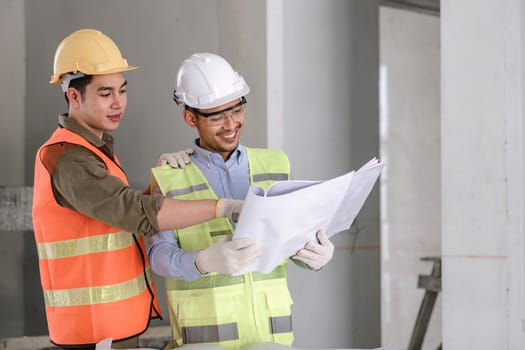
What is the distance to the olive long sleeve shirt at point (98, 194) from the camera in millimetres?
2447

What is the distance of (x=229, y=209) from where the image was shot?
A: 2.45 meters

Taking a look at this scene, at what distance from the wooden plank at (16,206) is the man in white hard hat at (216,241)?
250cm

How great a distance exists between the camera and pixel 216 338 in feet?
8.57

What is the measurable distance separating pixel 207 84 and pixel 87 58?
1.60 ft

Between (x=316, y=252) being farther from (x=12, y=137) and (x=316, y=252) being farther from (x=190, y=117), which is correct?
(x=12, y=137)

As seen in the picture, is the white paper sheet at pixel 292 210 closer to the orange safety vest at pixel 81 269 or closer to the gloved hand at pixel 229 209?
the gloved hand at pixel 229 209

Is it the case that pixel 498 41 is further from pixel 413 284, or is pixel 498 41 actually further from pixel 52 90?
pixel 413 284

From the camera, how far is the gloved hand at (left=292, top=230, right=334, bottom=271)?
8.32 feet

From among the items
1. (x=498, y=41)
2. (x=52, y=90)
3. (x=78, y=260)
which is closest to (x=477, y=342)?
(x=498, y=41)

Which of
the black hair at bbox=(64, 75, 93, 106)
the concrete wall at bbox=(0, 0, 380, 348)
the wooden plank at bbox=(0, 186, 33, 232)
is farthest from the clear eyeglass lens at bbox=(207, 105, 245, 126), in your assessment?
the wooden plank at bbox=(0, 186, 33, 232)

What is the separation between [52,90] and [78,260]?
3.34 meters

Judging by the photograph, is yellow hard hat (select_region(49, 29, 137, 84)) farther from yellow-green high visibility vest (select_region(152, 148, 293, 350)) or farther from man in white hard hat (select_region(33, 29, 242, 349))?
yellow-green high visibility vest (select_region(152, 148, 293, 350))

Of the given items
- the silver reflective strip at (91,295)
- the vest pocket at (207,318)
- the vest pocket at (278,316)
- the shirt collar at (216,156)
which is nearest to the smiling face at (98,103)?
the shirt collar at (216,156)

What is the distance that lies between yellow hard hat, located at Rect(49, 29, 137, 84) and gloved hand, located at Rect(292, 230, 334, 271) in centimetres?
100
